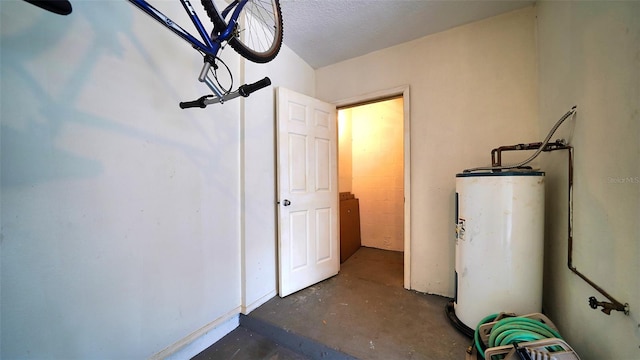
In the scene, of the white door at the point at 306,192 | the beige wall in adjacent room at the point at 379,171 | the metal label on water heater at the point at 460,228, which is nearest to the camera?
the metal label on water heater at the point at 460,228

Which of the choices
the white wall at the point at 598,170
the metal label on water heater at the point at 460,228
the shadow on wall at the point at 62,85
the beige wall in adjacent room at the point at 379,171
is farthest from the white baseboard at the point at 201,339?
the beige wall in adjacent room at the point at 379,171

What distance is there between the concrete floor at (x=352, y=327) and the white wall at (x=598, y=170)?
65 centimetres

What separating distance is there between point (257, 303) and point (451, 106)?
8.08 feet

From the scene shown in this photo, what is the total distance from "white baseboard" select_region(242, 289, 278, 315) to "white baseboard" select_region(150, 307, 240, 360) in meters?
0.06

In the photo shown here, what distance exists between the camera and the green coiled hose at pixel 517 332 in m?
1.01

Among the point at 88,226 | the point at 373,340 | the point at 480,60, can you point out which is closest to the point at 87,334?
the point at 88,226

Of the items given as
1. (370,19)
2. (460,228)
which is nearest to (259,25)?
(370,19)

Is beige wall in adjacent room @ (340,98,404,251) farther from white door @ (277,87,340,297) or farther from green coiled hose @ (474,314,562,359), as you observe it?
green coiled hose @ (474,314,562,359)

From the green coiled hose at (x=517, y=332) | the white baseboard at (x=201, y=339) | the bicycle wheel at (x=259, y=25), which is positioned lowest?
the white baseboard at (x=201, y=339)

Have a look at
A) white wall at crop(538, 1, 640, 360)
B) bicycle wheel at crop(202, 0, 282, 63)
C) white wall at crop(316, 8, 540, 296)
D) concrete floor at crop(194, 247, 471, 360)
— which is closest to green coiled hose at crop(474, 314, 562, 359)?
white wall at crop(538, 1, 640, 360)

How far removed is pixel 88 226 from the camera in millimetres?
1015

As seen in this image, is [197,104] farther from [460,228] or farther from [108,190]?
[460,228]

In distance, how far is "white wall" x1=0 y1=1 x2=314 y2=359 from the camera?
865 mm

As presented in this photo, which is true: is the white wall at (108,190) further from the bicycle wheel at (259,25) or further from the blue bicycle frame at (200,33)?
the blue bicycle frame at (200,33)
